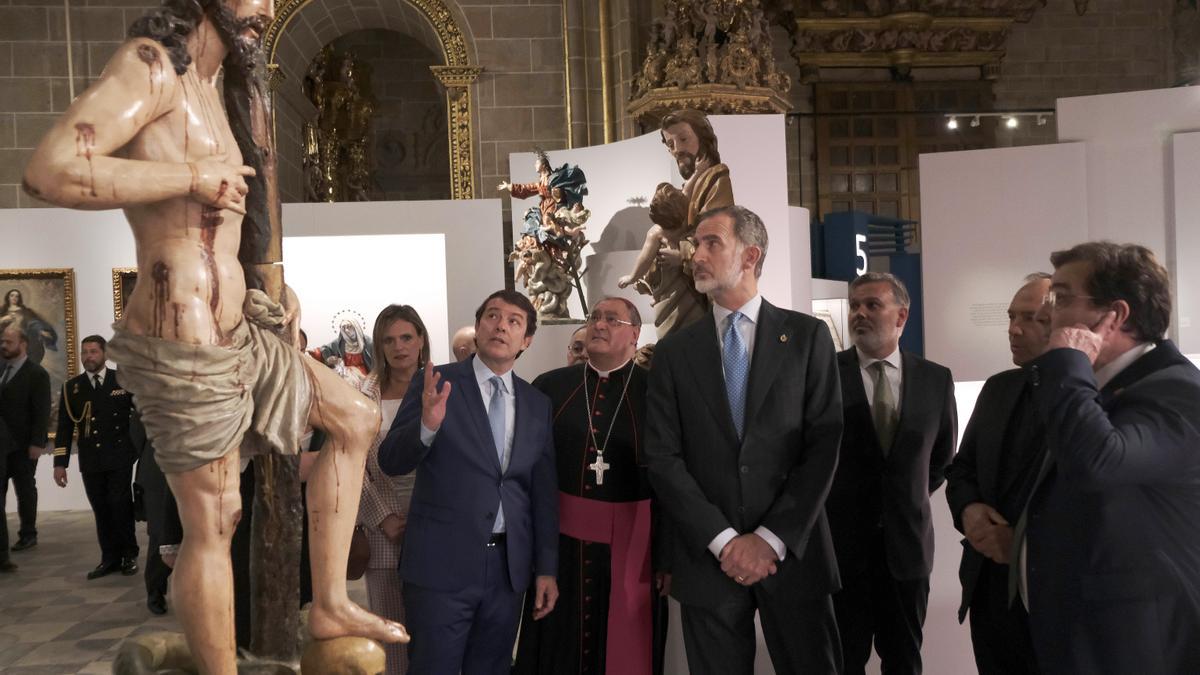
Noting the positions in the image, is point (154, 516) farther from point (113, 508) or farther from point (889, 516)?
point (889, 516)

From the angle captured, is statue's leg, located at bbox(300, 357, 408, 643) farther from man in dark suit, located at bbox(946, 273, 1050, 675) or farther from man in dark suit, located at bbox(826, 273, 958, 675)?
man in dark suit, located at bbox(946, 273, 1050, 675)

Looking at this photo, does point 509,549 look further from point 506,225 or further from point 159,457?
point 506,225

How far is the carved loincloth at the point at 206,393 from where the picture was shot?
2.44 metres

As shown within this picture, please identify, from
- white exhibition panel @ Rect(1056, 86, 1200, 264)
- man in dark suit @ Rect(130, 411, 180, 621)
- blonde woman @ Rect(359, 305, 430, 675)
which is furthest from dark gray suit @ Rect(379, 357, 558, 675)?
white exhibition panel @ Rect(1056, 86, 1200, 264)

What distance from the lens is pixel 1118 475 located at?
2338mm

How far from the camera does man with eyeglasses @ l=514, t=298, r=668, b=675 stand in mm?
3471

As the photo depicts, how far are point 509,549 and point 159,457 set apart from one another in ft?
3.84

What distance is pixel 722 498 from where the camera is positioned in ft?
9.99

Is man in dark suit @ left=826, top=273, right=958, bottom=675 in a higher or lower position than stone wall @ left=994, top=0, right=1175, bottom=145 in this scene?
lower

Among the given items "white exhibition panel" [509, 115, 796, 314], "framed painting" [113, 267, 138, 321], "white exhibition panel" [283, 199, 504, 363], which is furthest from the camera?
"framed painting" [113, 267, 138, 321]

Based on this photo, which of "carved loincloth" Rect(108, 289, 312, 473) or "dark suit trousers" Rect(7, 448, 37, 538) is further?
"dark suit trousers" Rect(7, 448, 37, 538)

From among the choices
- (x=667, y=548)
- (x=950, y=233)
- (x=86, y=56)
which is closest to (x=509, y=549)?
(x=667, y=548)

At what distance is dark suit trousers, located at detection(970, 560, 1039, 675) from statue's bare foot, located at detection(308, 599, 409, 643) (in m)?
1.74

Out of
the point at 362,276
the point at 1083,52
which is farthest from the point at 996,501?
the point at 1083,52
